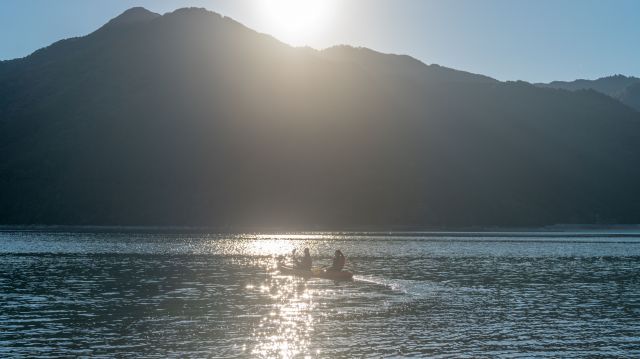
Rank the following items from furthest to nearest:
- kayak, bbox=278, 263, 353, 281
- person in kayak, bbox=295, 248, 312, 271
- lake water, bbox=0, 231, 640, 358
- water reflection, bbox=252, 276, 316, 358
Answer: person in kayak, bbox=295, 248, 312, 271 → kayak, bbox=278, 263, 353, 281 → lake water, bbox=0, 231, 640, 358 → water reflection, bbox=252, 276, 316, 358

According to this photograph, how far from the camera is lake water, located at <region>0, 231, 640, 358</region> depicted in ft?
111

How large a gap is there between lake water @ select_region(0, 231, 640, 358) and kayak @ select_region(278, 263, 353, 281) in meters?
1.23

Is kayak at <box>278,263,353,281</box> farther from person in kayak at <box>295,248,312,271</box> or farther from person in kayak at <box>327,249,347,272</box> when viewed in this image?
person in kayak at <box>327,249,347,272</box>

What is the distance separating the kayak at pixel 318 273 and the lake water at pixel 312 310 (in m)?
1.23

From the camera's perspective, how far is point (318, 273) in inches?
2672

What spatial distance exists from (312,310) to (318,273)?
22.6 m

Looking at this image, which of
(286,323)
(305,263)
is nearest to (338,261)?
(305,263)

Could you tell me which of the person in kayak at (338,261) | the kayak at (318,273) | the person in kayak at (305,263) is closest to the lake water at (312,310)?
the kayak at (318,273)

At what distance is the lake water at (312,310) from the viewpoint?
3384 cm

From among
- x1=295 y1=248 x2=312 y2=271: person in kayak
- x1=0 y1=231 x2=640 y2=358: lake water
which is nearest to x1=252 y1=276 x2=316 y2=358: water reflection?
x1=0 y1=231 x2=640 y2=358: lake water

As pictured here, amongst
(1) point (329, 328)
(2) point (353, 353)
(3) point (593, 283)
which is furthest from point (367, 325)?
(3) point (593, 283)

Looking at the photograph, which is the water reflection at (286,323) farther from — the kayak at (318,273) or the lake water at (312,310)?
the kayak at (318,273)

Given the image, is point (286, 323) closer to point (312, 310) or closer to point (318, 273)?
point (312, 310)

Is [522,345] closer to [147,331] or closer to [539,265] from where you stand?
[147,331]
